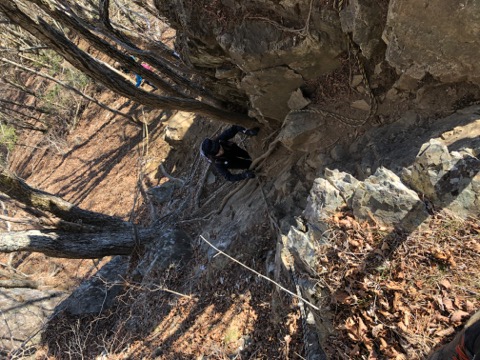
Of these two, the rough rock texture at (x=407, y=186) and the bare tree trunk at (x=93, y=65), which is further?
the bare tree trunk at (x=93, y=65)

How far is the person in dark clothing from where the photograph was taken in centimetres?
616

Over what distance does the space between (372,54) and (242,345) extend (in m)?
3.73

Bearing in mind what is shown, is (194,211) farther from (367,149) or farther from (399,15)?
(399,15)

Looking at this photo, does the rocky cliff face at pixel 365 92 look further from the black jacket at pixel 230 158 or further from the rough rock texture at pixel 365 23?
the black jacket at pixel 230 158

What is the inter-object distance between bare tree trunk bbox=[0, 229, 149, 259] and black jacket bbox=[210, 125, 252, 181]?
6.84 ft

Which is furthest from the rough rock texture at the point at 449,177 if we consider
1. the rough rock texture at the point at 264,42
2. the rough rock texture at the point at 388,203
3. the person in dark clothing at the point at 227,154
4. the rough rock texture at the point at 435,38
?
the person in dark clothing at the point at 227,154

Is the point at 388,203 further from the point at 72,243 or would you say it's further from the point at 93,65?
the point at 72,243

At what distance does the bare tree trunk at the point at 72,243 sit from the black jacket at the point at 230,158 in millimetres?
2086

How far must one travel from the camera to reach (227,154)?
658 centimetres

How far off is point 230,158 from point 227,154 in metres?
0.09

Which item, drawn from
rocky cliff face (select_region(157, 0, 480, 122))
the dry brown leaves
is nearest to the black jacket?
rocky cliff face (select_region(157, 0, 480, 122))

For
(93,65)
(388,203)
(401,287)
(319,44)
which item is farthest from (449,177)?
(93,65)

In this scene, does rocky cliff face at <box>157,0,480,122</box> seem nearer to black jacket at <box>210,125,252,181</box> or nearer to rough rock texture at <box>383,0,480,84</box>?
rough rock texture at <box>383,0,480,84</box>

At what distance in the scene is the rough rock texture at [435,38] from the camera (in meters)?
3.17
